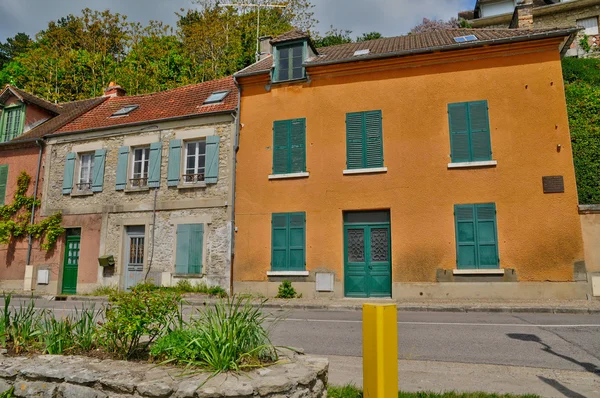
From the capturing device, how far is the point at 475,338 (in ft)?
22.3

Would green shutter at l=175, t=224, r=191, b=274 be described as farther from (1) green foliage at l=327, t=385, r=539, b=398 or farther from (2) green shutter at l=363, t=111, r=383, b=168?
(1) green foliage at l=327, t=385, r=539, b=398

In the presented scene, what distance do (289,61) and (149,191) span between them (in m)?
6.53

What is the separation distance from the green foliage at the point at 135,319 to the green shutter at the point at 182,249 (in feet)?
33.7

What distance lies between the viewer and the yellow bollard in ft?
8.96

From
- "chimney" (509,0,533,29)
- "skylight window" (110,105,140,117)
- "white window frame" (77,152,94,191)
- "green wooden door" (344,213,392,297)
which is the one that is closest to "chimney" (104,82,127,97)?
"skylight window" (110,105,140,117)

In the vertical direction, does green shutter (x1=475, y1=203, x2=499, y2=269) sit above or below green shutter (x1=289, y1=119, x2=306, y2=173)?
below

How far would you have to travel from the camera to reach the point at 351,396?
12.7 feet

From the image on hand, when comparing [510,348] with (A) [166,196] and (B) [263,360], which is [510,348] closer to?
(B) [263,360]

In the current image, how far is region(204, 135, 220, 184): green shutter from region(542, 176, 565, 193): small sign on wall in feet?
31.5

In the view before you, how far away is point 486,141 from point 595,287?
4581 millimetres

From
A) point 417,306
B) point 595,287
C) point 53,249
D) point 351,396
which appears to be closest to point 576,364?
point 351,396

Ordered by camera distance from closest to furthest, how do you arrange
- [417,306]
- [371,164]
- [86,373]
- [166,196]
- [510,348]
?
[86,373]
[510,348]
[417,306]
[371,164]
[166,196]

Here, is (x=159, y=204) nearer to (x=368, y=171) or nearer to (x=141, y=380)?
(x=368, y=171)

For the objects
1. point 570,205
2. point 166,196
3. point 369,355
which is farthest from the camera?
point 166,196
